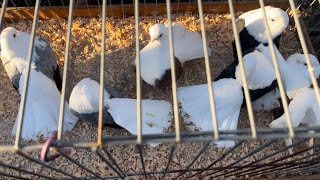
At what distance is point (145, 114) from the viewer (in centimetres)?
120

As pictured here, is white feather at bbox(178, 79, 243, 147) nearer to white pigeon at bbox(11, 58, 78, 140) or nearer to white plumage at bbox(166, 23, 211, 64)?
white plumage at bbox(166, 23, 211, 64)

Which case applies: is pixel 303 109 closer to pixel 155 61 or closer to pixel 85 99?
pixel 155 61

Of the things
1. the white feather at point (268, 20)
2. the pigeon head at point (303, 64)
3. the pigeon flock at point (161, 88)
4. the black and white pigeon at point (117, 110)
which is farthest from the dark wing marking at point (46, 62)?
the pigeon head at point (303, 64)

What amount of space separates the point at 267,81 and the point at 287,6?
41 cm

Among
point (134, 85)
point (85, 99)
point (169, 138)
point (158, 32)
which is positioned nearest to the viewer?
point (169, 138)

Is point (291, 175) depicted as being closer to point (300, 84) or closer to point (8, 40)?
point (300, 84)

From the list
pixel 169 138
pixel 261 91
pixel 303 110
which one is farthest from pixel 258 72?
A: pixel 169 138

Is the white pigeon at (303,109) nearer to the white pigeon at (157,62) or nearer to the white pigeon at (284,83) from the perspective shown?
the white pigeon at (284,83)

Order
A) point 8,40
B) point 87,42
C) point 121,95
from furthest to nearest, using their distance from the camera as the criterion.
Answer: point 87,42 < point 121,95 < point 8,40

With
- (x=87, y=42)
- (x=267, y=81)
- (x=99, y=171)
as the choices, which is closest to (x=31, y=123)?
(x=99, y=171)

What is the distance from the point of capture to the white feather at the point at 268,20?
1235 millimetres

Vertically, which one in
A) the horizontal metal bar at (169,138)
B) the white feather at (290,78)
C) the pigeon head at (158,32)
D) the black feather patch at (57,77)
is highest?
the pigeon head at (158,32)

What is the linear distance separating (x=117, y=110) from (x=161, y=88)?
179mm

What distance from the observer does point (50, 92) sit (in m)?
1.21
